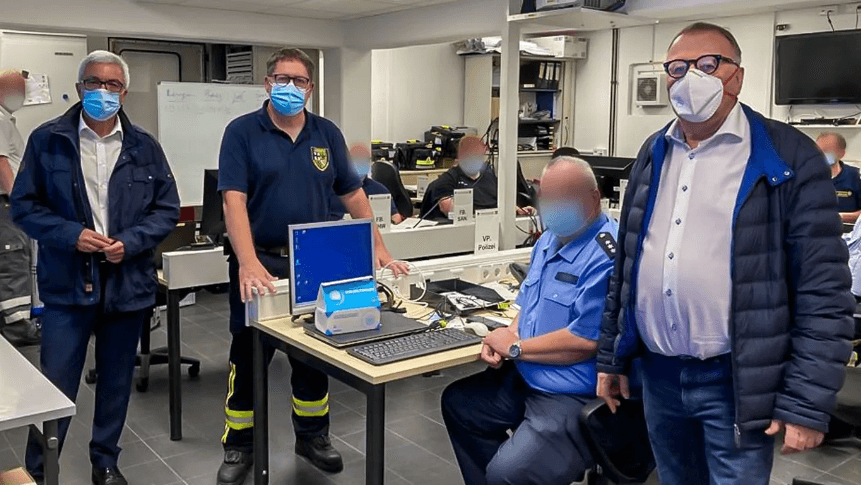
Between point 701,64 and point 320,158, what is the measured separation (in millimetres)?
1505

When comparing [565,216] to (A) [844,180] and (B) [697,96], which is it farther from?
(A) [844,180]

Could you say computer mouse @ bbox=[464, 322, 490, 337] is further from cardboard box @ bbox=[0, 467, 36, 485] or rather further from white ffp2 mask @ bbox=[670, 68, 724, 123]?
cardboard box @ bbox=[0, 467, 36, 485]

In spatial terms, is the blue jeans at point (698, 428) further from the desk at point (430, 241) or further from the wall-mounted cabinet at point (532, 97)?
the wall-mounted cabinet at point (532, 97)

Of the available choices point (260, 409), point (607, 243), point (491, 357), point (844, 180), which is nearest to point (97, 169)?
point (260, 409)

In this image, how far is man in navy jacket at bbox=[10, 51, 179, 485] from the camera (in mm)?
2707

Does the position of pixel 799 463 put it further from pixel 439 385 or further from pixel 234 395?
pixel 234 395

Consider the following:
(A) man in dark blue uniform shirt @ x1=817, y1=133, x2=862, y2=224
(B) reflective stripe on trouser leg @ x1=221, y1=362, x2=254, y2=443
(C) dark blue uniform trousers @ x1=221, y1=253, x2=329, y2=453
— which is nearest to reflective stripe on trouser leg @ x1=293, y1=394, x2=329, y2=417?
(C) dark blue uniform trousers @ x1=221, y1=253, x2=329, y2=453

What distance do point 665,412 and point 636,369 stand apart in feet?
0.66

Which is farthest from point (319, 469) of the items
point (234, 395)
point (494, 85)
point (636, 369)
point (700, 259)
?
point (494, 85)

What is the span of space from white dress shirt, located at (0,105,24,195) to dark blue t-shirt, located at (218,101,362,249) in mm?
2533

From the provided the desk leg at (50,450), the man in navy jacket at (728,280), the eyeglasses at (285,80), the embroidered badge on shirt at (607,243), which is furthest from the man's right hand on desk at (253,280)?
the man in navy jacket at (728,280)

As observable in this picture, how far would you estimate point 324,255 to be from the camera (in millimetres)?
2627

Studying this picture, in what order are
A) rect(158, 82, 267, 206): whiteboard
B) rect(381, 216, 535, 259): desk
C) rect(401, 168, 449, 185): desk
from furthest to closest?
1. rect(401, 168, 449, 185): desk
2. rect(158, 82, 267, 206): whiteboard
3. rect(381, 216, 535, 259): desk

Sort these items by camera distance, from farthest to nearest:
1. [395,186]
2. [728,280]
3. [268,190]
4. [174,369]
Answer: [395,186] → [174,369] → [268,190] → [728,280]
